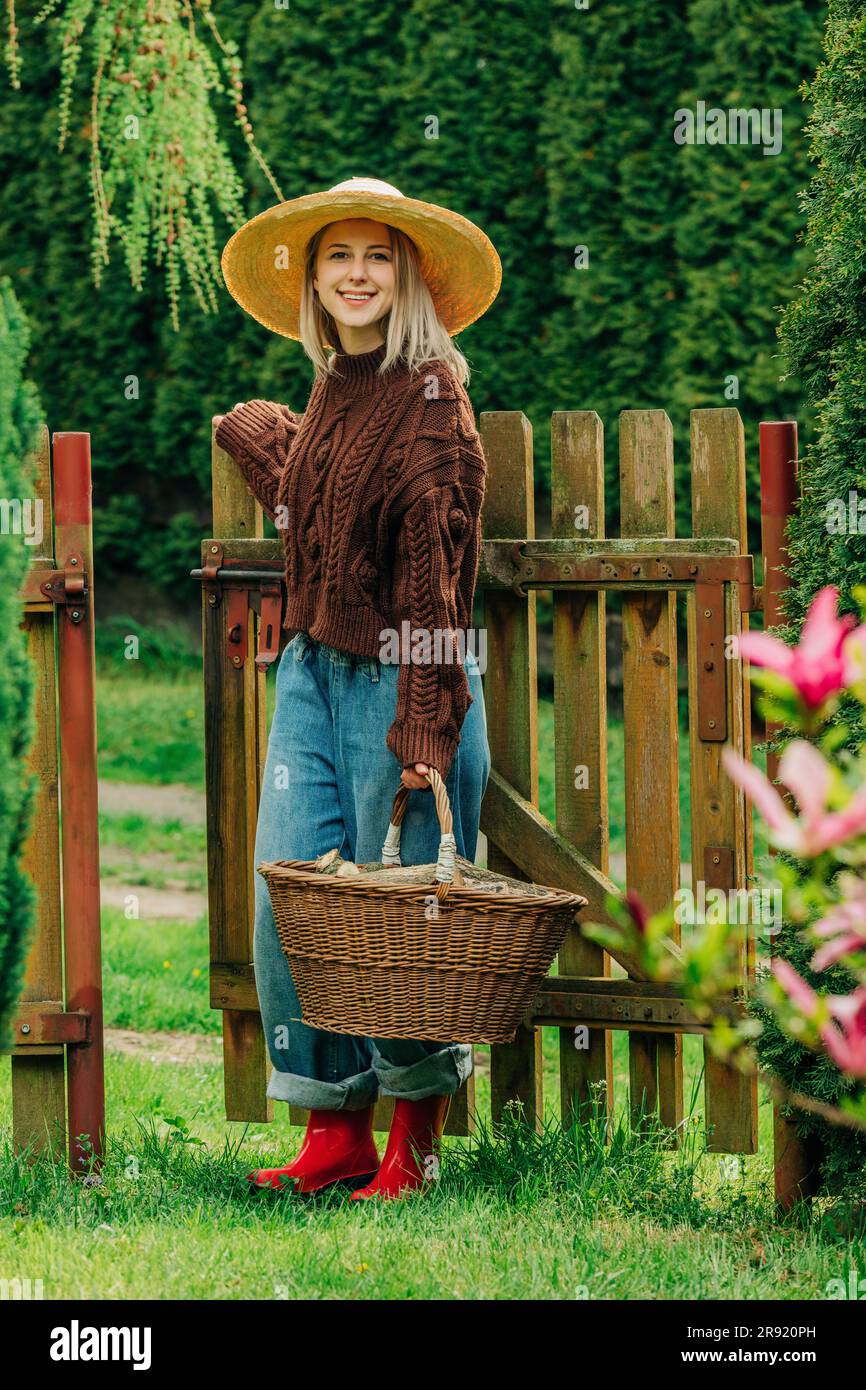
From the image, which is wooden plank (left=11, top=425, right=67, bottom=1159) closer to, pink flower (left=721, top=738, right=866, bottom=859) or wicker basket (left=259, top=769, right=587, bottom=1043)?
wicker basket (left=259, top=769, right=587, bottom=1043)

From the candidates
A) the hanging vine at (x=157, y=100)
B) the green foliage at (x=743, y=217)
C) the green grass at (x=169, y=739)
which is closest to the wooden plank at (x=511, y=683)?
the hanging vine at (x=157, y=100)

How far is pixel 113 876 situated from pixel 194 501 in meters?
4.29

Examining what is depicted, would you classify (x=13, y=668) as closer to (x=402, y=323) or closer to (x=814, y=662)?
(x=402, y=323)

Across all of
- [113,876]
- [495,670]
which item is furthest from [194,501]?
[495,670]

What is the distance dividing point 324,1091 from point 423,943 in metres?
0.59

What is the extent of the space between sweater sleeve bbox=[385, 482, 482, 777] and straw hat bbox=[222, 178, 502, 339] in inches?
21.8

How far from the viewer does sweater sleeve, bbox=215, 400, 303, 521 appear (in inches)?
140

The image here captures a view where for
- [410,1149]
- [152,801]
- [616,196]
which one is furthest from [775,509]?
[616,196]

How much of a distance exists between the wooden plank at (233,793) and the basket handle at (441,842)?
0.73 m

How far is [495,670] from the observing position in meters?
3.75

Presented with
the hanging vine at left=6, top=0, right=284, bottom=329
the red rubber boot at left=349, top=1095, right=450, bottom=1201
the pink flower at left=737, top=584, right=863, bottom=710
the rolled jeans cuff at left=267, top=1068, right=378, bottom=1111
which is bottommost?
the red rubber boot at left=349, top=1095, right=450, bottom=1201

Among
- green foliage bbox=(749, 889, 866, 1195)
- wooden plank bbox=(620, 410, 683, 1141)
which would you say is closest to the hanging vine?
wooden plank bbox=(620, 410, 683, 1141)

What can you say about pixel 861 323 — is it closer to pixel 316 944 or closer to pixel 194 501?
pixel 316 944

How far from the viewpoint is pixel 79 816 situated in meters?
3.59
